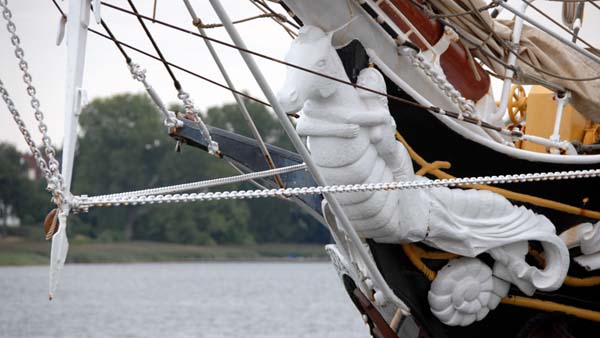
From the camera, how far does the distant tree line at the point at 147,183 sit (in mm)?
58719

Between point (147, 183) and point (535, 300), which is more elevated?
point (147, 183)

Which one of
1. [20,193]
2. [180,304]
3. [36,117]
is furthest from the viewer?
[20,193]

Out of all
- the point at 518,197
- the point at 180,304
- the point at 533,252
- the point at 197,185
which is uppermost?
the point at 197,185

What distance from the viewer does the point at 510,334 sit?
8562 millimetres

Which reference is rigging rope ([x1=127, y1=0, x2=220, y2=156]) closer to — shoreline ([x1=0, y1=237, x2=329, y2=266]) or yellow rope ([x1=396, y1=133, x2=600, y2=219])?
yellow rope ([x1=396, y1=133, x2=600, y2=219])

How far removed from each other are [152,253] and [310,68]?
177 ft

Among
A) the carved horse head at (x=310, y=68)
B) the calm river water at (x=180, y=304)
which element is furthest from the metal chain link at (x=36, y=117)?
the calm river water at (x=180, y=304)

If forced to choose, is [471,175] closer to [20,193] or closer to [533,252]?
[533,252]

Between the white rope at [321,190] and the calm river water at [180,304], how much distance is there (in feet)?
57.4

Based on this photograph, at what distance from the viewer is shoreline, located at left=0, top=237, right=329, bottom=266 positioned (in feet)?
185

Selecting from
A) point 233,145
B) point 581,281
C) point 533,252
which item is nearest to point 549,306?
point 581,281

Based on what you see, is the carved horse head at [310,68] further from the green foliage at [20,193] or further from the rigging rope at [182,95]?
the green foliage at [20,193]

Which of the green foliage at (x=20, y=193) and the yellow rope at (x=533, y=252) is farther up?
the green foliage at (x=20, y=193)

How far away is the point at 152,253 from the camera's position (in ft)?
199
